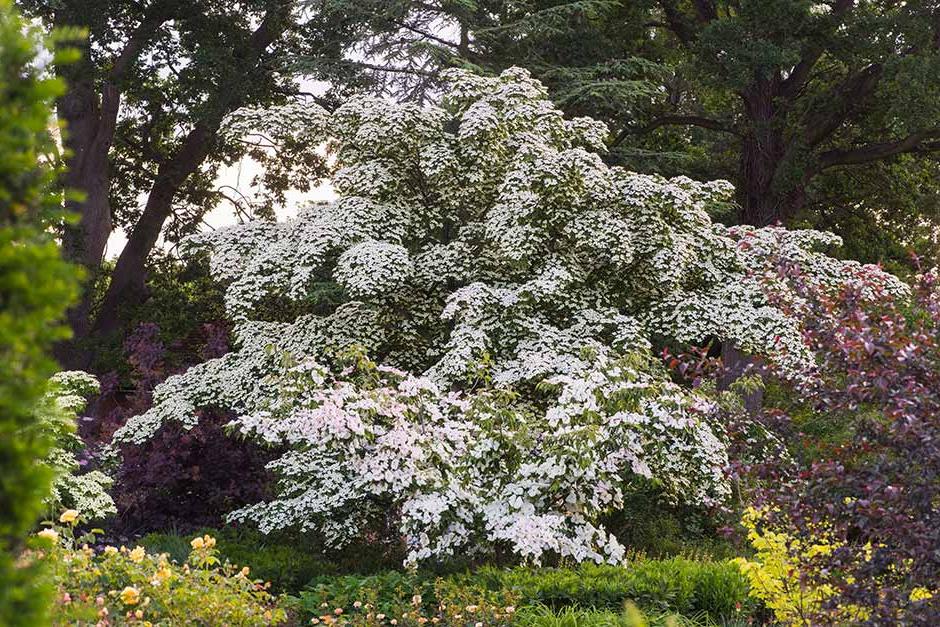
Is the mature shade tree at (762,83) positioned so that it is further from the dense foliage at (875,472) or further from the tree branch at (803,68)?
the dense foliage at (875,472)

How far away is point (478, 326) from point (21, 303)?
6.58 meters

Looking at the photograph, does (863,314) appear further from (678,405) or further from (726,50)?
(726,50)

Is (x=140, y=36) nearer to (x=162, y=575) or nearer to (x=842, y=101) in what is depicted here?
(x=842, y=101)

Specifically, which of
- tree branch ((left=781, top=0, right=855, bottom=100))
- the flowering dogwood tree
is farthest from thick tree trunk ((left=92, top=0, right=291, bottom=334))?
tree branch ((left=781, top=0, right=855, bottom=100))

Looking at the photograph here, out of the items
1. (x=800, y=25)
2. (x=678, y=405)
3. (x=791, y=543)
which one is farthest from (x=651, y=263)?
(x=800, y=25)

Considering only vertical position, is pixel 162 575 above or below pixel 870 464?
below

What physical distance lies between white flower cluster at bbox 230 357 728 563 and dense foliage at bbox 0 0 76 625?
184 inches

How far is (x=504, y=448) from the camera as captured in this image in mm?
6977

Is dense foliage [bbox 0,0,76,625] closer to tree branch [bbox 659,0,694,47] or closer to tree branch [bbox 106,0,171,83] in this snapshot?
tree branch [bbox 106,0,171,83]

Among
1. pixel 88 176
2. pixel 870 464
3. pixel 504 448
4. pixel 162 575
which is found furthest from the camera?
pixel 88 176

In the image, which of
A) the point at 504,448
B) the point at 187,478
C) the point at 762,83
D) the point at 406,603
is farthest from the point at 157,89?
the point at 406,603

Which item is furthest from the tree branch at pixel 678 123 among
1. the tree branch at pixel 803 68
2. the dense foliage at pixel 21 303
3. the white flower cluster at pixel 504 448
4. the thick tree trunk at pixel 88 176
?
the dense foliage at pixel 21 303

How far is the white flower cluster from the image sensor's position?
6473mm

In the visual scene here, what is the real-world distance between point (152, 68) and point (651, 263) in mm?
10016
